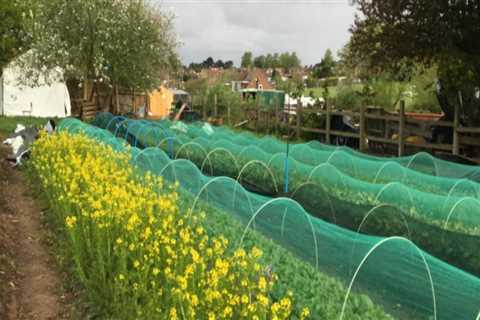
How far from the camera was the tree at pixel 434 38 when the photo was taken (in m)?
14.0

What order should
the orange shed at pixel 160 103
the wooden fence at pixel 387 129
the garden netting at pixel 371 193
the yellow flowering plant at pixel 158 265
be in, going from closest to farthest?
the yellow flowering plant at pixel 158 265, the garden netting at pixel 371 193, the wooden fence at pixel 387 129, the orange shed at pixel 160 103

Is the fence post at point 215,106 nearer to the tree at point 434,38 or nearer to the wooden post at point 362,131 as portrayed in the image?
the wooden post at point 362,131

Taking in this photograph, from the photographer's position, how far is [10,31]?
32438 mm

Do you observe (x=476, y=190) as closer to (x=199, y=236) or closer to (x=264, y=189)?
(x=264, y=189)

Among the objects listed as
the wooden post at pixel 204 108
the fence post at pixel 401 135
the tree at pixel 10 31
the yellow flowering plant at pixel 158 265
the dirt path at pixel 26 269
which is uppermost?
the tree at pixel 10 31

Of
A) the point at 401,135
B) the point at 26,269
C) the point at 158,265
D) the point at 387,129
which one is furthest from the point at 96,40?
Answer: the point at 158,265

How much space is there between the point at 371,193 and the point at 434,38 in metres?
7.72

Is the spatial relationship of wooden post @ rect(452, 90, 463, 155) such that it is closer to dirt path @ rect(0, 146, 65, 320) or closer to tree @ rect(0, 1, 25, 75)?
dirt path @ rect(0, 146, 65, 320)

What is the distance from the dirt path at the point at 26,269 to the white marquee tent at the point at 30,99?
78.0 feet

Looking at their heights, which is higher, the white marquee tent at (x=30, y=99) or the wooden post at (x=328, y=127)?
the white marquee tent at (x=30, y=99)

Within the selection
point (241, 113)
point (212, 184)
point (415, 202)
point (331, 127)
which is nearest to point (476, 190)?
point (415, 202)

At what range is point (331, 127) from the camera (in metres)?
19.7

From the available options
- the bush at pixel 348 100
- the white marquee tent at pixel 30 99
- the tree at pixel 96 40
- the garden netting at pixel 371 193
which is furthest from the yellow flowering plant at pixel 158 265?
the white marquee tent at pixel 30 99

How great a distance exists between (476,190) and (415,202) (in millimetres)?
1487
